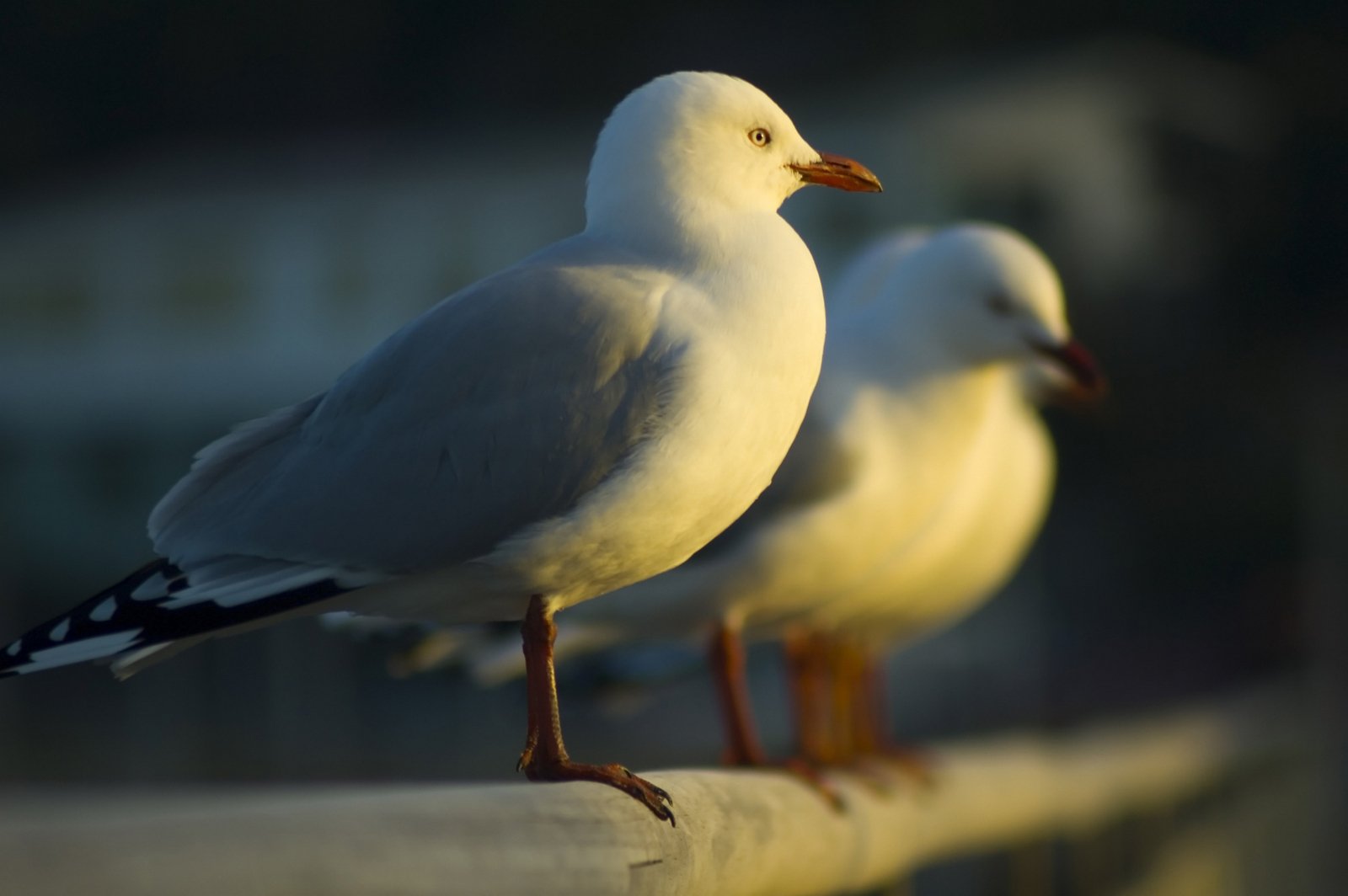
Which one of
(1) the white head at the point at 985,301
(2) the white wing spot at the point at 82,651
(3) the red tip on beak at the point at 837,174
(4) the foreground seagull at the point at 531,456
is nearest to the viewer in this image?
(2) the white wing spot at the point at 82,651

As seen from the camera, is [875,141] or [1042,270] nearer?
[1042,270]

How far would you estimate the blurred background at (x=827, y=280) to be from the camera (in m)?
17.7

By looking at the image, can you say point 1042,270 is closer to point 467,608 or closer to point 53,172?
point 467,608

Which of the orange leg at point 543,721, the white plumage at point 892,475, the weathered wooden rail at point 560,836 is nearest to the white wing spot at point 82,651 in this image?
the weathered wooden rail at point 560,836

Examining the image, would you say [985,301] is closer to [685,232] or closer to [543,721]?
[685,232]

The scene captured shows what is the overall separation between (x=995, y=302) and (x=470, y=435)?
246cm

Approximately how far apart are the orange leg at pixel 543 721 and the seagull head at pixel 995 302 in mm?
2259

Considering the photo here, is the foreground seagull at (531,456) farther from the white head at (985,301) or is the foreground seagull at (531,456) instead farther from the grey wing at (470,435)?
the white head at (985,301)

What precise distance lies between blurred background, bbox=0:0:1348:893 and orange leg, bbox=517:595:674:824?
1045cm

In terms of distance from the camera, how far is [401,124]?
83.0 feet

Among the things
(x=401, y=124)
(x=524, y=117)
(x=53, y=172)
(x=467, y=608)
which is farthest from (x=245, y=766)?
(x=53, y=172)

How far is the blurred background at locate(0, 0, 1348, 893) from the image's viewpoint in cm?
1770

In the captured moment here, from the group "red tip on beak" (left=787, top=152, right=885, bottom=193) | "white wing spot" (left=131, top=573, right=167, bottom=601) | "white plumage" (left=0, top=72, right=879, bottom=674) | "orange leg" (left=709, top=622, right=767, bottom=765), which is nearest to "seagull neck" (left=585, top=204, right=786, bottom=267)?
"white plumage" (left=0, top=72, right=879, bottom=674)

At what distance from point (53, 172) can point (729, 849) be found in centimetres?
2570
